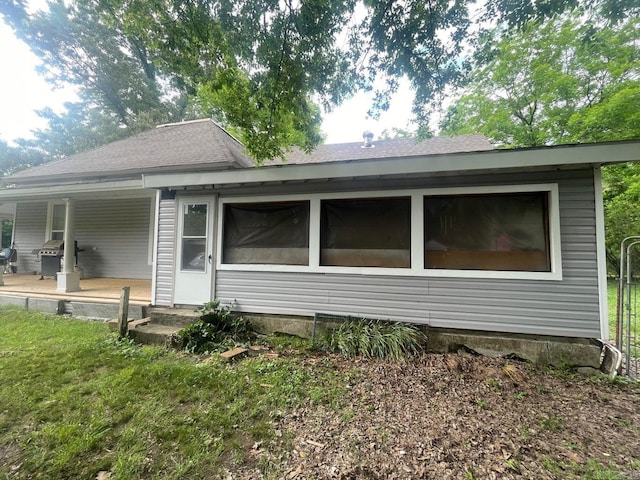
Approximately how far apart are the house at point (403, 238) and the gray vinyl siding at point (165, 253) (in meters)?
0.02

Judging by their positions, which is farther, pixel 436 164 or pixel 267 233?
pixel 267 233

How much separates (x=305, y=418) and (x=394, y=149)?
6.76 metres

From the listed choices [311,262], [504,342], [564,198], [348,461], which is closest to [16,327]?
[311,262]

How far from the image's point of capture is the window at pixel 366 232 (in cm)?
418

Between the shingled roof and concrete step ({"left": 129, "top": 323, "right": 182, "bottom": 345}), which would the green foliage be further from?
concrete step ({"left": 129, "top": 323, "right": 182, "bottom": 345})

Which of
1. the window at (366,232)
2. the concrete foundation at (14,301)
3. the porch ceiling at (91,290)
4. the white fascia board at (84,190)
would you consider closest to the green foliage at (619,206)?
the window at (366,232)

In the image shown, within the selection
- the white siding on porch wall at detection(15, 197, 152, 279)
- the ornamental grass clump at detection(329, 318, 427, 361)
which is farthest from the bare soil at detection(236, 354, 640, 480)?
the white siding on porch wall at detection(15, 197, 152, 279)

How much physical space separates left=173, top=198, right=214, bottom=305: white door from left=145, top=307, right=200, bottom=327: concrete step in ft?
0.82

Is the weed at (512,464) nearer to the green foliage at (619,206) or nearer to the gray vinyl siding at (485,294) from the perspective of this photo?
the gray vinyl siding at (485,294)

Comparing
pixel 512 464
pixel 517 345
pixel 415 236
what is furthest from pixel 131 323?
pixel 517 345

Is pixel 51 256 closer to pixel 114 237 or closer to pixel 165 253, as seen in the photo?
pixel 114 237

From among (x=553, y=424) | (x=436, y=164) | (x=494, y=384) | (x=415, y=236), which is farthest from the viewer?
(x=415, y=236)

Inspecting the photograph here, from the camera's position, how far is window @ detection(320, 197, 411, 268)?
4184 millimetres

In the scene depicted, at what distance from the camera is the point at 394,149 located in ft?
24.7
